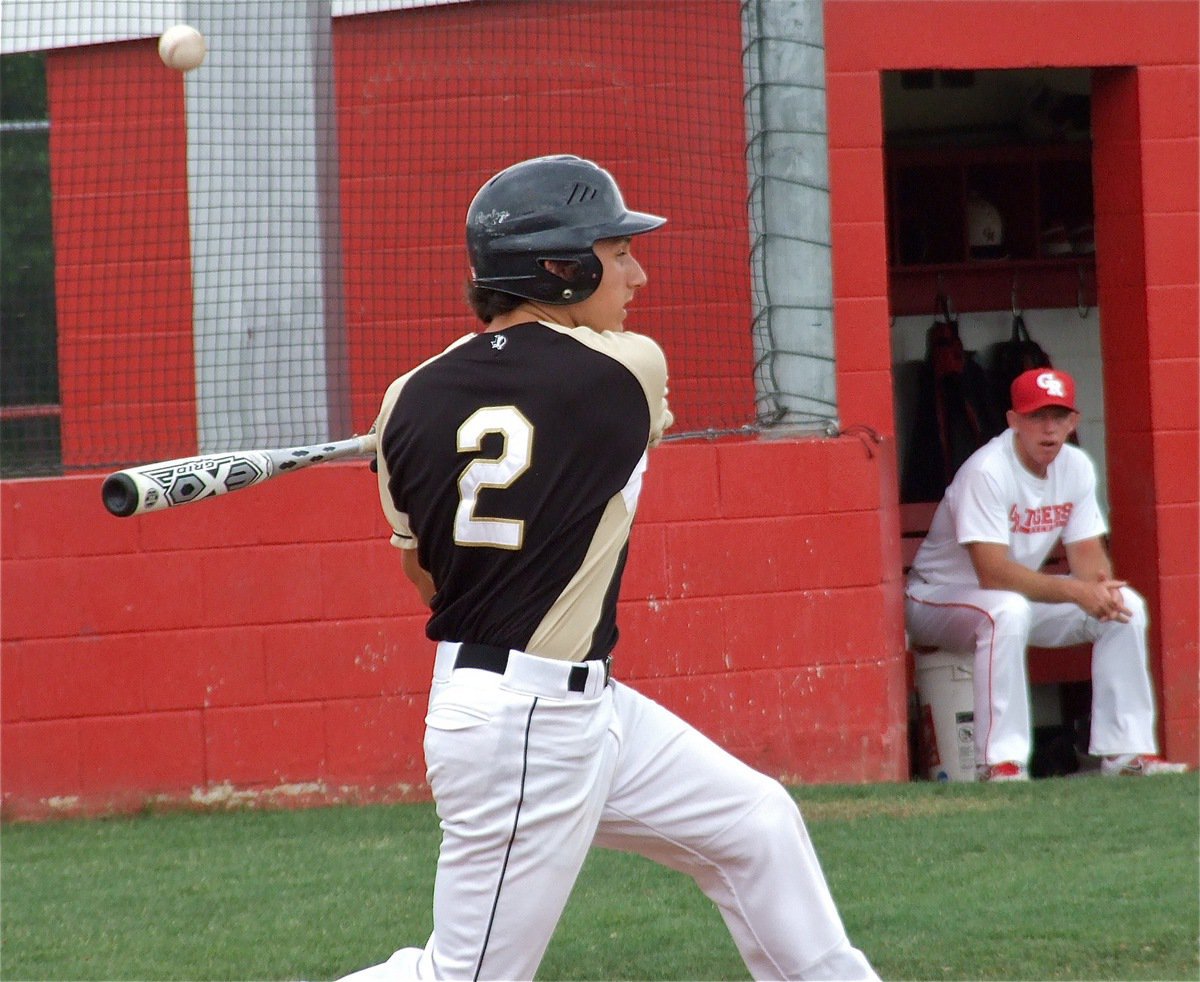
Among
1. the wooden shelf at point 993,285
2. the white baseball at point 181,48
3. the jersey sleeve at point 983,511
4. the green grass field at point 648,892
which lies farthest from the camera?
the wooden shelf at point 993,285

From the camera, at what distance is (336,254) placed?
6504mm

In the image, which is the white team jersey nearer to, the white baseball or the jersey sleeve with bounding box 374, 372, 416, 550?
the white baseball

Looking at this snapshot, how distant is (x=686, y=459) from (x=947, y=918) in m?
2.33

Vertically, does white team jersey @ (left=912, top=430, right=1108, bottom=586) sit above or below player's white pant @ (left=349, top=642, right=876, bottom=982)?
above

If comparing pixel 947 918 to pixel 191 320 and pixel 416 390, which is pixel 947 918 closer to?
pixel 416 390

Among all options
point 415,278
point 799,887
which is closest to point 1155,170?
point 415,278

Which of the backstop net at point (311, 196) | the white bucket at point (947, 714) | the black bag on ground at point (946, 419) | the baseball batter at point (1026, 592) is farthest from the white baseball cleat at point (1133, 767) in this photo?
the black bag on ground at point (946, 419)

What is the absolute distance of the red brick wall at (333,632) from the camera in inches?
241

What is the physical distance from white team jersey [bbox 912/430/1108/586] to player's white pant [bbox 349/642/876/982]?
3.68 meters

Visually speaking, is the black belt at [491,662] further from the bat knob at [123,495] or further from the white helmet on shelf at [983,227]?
the white helmet on shelf at [983,227]

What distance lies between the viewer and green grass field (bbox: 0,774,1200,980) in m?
4.18

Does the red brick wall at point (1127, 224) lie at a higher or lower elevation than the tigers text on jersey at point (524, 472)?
higher

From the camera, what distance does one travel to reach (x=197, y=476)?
3107 mm

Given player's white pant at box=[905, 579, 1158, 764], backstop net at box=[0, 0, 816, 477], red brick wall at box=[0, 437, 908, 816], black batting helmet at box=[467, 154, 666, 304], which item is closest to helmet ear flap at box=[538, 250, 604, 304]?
black batting helmet at box=[467, 154, 666, 304]
